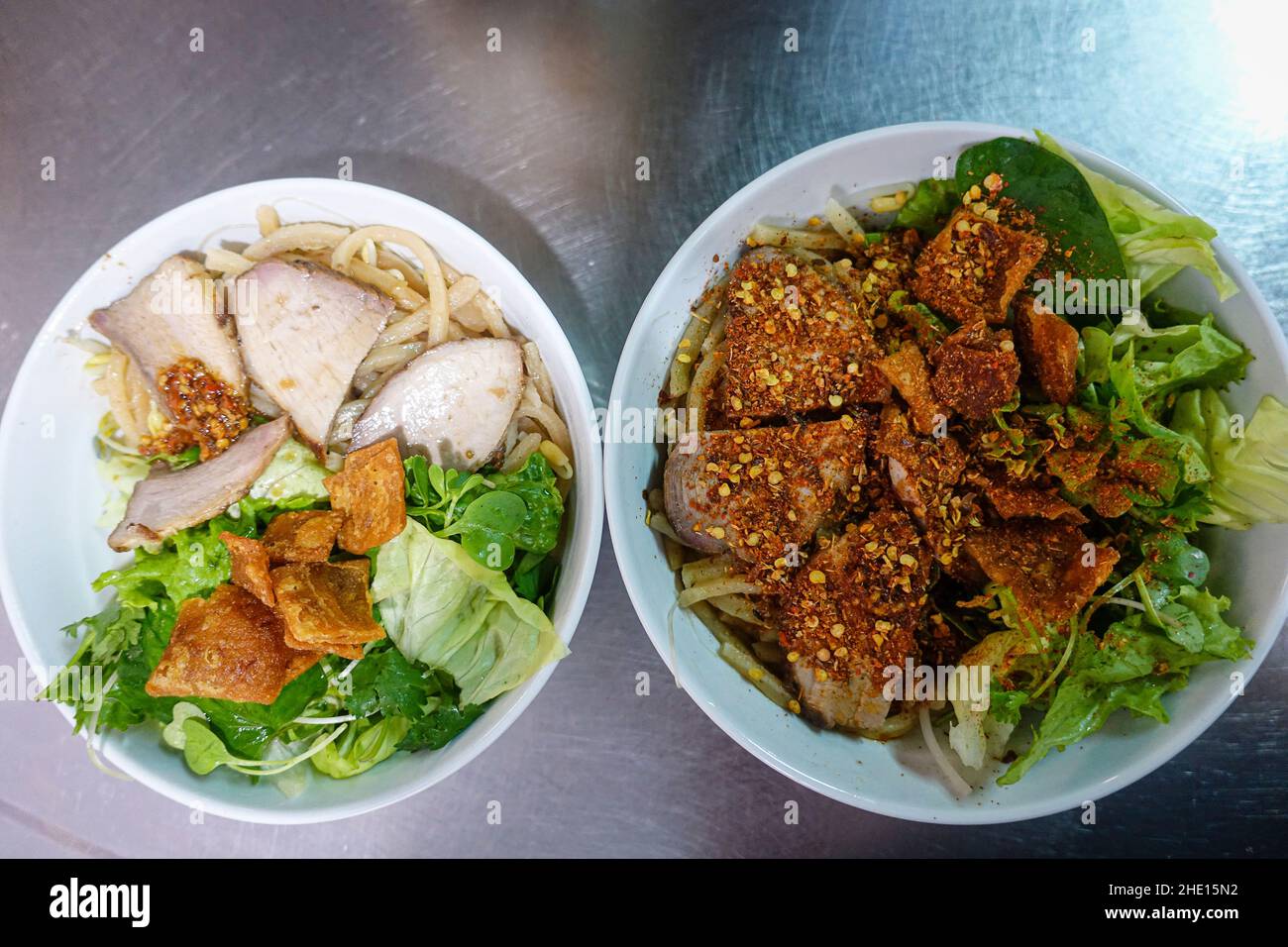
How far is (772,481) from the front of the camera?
1923 mm

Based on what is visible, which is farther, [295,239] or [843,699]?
[295,239]

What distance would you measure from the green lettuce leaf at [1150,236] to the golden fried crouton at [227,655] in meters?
2.19

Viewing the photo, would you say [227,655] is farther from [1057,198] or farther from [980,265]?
[1057,198]

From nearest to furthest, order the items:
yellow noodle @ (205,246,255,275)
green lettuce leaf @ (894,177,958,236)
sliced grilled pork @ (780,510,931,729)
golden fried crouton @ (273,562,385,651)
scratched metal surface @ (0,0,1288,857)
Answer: golden fried crouton @ (273,562,385,651) < sliced grilled pork @ (780,510,931,729) < green lettuce leaf @ (894,177,958,236) < yellow noodle @ (205,246,255,275) < scratched metal surface @ (0,0,1288,857)

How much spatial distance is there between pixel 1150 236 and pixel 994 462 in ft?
2.06

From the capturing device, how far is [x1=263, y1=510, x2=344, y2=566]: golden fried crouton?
1.91 metres

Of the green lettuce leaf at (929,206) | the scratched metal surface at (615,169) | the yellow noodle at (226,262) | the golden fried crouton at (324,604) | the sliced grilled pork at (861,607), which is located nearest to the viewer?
the golden fried crouton at (324,604)

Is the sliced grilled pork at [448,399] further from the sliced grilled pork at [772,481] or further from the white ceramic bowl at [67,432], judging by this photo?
the sliced grilled pork at [772,481]

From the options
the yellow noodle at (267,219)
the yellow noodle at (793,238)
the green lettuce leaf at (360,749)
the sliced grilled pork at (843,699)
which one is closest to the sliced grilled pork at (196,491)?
the yellow noodle at (267,219)

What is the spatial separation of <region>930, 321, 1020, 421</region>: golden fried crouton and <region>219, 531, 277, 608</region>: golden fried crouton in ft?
5.34

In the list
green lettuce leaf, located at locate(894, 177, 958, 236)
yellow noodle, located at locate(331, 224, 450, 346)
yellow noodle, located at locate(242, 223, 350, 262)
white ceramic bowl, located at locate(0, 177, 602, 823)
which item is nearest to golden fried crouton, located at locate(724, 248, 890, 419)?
green lettuce leaf, located at locate(894, 177, 958, 236)

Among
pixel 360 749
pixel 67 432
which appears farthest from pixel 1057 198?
pixel 67 432

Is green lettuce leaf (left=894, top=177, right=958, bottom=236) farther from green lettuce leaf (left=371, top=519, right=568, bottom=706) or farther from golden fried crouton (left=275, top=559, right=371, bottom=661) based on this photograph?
golden fried crouton (left=275, top=559, right=371, bottom=661)

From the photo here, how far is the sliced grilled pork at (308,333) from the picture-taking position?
2.09 metres
